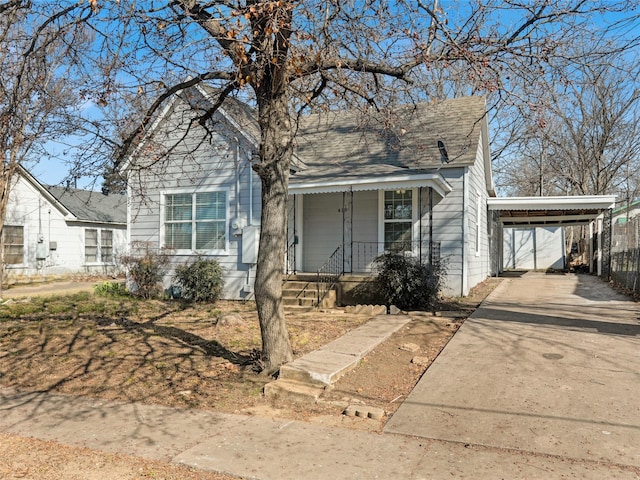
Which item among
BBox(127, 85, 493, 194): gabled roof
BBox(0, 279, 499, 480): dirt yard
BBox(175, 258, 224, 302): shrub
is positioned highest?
BBox(127, 85, 493, 194): gabled roof

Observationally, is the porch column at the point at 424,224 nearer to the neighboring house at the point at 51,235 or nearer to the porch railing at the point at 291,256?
the porch railing at the point at 291,256

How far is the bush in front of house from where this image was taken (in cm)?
988

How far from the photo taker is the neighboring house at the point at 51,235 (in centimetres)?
1930

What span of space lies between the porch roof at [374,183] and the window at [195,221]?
2174mm

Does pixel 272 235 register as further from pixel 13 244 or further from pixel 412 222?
pixel 13 244

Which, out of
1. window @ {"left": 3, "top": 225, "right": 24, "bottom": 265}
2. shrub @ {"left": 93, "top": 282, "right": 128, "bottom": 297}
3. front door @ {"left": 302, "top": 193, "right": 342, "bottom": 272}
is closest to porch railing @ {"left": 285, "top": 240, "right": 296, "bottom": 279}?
front door @ {"left": 302, "top": 193, "right": 342, "bottom": 272}

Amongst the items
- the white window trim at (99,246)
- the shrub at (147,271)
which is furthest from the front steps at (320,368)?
the white window trim at (99,246)

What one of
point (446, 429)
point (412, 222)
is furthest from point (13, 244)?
point (446, 429)

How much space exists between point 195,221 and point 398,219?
210 inches

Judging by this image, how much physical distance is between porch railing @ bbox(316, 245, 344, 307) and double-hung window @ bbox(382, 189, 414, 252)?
50.1 inches

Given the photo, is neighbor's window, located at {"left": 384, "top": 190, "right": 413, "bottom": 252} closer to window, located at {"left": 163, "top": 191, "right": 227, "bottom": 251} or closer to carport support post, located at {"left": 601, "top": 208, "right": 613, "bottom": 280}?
window, located at {"left": 163, "top": 191, "right": 227, "bottom": 251}

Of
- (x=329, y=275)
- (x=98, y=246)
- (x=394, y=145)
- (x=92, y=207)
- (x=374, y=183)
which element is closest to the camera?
(x=374, y=183)

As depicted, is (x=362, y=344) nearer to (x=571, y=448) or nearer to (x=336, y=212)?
(x=571, y=448)

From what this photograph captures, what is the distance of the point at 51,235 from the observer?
2016 centimetres
